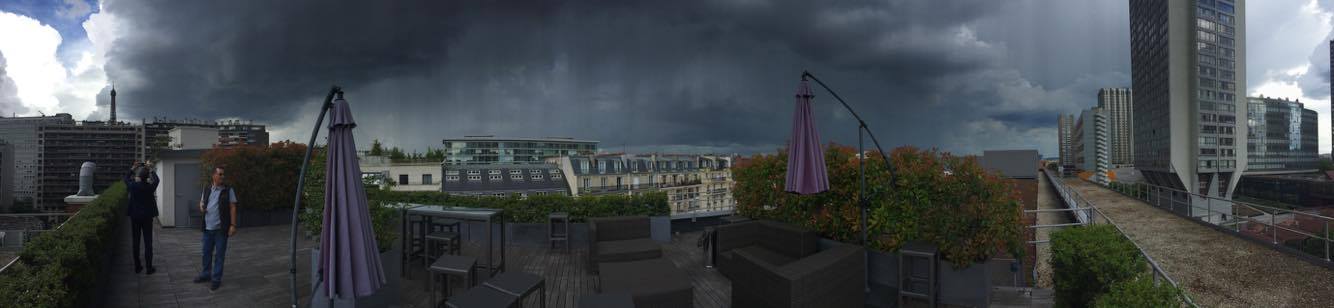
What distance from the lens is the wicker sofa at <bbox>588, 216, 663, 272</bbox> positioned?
5.95 meters

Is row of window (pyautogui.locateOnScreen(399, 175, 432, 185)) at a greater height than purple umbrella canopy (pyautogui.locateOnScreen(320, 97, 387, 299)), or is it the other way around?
purple umbrella canopy (pyautogui.locateOnScreen(320, 97, 387, 299))

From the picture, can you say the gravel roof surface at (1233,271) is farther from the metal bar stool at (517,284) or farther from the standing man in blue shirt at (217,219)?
the standing man in blue shirt at (217,219)

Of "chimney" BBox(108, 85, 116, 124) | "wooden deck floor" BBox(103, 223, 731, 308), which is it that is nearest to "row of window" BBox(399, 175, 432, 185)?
"wooden deck floor" BBox(103, 223, 731, 308)

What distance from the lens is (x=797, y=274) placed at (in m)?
3.93

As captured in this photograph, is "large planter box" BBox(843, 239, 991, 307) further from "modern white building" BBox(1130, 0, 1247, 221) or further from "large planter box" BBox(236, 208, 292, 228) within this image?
"modern white building" BBox(1130, 0, 1247, 221)

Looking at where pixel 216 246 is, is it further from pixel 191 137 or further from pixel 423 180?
pixel 423 180

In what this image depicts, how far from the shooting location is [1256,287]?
18.9 feet

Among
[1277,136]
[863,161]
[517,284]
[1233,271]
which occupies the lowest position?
[1233,271]

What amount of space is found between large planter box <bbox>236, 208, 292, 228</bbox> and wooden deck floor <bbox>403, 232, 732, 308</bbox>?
6.39m

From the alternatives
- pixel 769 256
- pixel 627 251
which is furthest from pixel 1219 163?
pixel 627 251

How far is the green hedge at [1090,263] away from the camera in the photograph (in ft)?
11.3

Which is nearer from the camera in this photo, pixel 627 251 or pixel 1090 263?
pixel 1090 263

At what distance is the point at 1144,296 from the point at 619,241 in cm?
549

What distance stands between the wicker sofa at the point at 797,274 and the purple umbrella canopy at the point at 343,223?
3.22 metres
